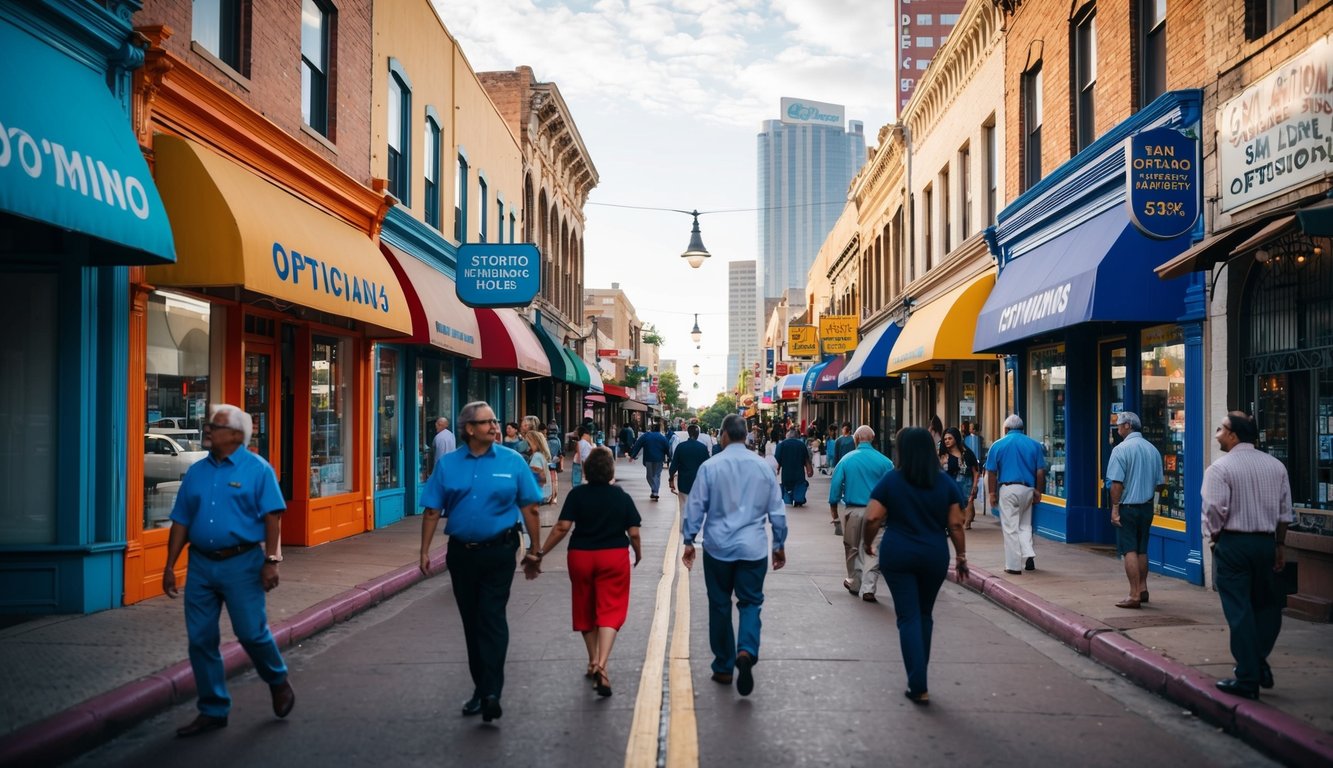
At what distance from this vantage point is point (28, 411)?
358 inches

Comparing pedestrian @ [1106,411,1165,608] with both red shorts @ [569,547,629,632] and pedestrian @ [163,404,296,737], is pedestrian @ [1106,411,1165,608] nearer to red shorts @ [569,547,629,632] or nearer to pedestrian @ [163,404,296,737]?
red shorts @ [569,547,629,632]

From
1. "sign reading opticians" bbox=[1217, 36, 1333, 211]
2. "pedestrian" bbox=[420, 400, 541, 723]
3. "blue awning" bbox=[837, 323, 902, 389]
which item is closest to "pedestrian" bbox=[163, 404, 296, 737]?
"pedestrian" bbox=[420, 400, 541, 723]

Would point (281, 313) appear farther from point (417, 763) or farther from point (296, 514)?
point (417, 763)

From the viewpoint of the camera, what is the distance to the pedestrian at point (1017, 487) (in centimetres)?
1202

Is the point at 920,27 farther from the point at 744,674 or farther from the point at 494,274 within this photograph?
the point at 744,674

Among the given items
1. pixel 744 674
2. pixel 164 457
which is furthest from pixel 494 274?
pixel 744 674

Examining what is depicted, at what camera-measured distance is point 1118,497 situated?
9.90 m

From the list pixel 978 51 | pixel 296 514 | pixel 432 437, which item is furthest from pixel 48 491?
pixel 978 51

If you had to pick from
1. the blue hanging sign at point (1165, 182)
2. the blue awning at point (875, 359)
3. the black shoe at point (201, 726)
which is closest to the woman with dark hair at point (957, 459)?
the blue hanging sign at point (1165, 182)

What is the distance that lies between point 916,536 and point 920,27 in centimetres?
9290

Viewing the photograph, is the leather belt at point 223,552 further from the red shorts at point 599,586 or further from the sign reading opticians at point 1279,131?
the sign reading opticians at point 1279,131

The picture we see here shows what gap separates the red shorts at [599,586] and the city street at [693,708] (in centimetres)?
48

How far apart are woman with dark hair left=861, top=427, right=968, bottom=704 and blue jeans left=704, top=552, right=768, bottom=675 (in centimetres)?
79

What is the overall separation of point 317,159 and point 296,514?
4.73 metres
